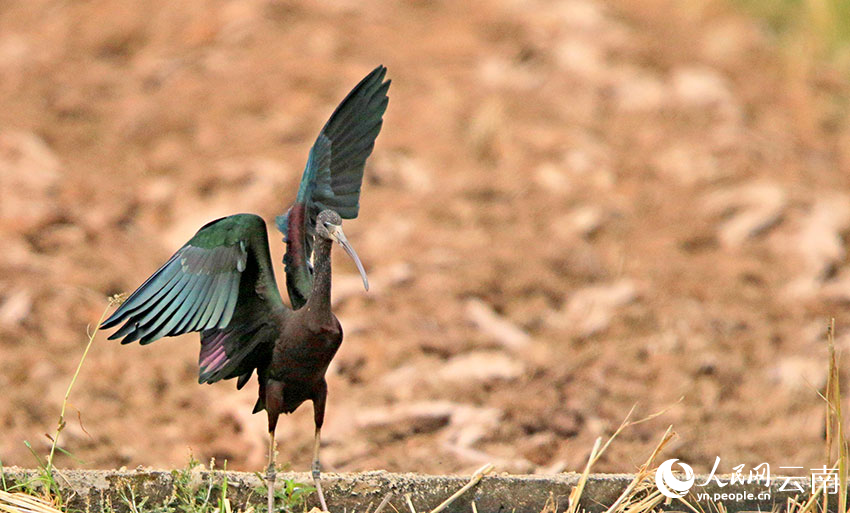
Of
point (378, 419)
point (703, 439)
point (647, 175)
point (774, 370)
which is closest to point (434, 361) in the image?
point (378, 419)

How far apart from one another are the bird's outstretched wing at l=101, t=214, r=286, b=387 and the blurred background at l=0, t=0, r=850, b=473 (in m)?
1.31

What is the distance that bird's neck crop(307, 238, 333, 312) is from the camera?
9.70 ft

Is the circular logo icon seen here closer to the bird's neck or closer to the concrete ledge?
the concrete ledge

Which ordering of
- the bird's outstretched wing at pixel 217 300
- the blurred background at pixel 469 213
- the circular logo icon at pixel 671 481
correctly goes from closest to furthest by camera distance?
the bird's outstretched wing at pixel 217 300 → the circular logo icon at pixel 671 481 → the blurred background at pixel 469 213

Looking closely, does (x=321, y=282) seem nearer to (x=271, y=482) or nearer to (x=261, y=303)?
(x=261, y=303)

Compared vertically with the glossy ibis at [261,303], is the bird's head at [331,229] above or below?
above

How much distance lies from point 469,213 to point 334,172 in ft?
9.27

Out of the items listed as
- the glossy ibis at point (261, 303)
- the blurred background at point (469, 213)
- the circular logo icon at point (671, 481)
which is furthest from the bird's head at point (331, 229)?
the blurred background at point (469, 213)

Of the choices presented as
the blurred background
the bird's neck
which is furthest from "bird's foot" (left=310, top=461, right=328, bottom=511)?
the blurred background

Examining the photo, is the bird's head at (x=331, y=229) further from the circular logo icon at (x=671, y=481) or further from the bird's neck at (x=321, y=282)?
the circular logo icon at (x=671, y=481)

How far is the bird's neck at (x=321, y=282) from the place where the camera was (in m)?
2.96

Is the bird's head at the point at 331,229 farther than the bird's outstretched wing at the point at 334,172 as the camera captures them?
No

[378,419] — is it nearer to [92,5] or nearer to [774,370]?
[774,370]

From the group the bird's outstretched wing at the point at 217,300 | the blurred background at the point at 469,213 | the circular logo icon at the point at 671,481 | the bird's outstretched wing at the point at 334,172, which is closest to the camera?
the bird's outstretched wing at the point at 217,300
